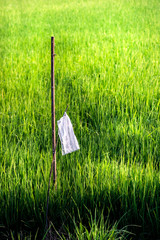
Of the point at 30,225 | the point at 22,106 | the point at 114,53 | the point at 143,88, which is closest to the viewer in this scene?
the point at 30,225

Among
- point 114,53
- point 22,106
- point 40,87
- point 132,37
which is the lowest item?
point 22,106

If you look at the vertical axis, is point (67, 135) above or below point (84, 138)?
above

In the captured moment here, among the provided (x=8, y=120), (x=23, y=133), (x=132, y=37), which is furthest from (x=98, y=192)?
(x=132, y=37)

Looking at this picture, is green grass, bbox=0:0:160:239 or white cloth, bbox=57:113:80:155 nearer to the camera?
white cloth, bbox=57:113:80:155

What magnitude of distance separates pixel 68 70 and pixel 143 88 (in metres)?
0.96

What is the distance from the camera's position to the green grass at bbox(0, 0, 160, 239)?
1258 mm

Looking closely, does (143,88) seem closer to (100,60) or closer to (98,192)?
(100,60)

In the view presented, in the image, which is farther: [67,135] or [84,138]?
[84,138]

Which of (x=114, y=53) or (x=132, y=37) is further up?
(x=132, y=37)

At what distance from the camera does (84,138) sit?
5.94 ft

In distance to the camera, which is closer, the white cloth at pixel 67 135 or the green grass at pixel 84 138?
the white cloth at pixel 67 135

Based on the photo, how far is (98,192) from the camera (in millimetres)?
1292

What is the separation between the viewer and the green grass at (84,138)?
1258mm

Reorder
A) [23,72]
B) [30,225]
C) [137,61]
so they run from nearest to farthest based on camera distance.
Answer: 1. [30,225]
2. [23,72]
3. [137,61]
